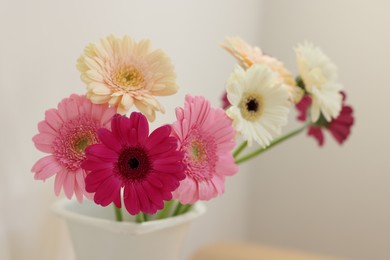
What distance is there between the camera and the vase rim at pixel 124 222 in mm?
655

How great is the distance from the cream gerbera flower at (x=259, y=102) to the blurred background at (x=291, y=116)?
0.29 metres

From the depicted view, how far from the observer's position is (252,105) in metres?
0.69

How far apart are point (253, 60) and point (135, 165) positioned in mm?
270

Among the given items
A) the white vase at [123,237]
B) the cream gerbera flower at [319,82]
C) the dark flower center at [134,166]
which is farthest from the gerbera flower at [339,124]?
the dark flower center at [134,166]

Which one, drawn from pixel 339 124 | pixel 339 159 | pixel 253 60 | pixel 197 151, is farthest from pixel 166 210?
pixel 339 159

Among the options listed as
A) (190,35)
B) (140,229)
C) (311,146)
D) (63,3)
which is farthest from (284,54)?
(140,229)

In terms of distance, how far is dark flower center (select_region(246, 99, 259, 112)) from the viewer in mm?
690

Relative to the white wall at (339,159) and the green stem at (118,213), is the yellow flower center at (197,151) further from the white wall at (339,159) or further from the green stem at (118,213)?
the white wall at (339,159)

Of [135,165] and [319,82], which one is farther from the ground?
[319,82]

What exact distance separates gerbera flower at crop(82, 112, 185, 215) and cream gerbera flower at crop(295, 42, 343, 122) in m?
0.31

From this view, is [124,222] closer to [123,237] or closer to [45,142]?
[123,237]

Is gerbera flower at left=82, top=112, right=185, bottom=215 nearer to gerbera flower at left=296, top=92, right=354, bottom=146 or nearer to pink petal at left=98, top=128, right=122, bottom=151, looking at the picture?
pink petal at left=98, top=128, right=122, bottom=151

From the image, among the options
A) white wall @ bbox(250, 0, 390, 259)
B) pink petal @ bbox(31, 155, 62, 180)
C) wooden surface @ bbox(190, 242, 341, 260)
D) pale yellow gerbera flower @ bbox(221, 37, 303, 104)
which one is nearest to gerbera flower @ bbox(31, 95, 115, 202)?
pink petal @ bbox(31, 155, 62, 180)

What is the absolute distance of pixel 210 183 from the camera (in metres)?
0.62
